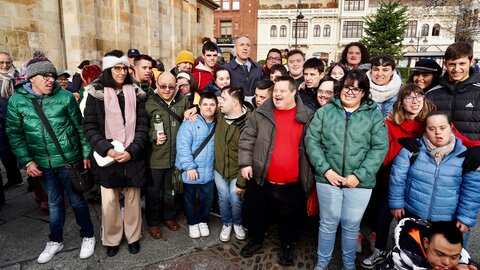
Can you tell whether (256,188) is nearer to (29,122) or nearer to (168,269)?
(168,269)

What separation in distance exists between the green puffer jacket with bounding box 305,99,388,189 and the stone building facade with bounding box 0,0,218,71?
7991mm

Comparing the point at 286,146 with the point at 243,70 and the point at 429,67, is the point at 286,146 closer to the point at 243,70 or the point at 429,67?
the point at 429,67

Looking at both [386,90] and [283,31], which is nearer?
[386,90]

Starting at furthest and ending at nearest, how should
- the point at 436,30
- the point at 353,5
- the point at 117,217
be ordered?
1. the point at 353,5
2. the point at 436,30
3. the point at 117,217

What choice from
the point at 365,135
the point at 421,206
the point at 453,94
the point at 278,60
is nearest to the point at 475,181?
the point at 421,206

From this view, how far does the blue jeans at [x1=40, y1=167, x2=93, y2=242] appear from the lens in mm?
3221

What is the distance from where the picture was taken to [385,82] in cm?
354

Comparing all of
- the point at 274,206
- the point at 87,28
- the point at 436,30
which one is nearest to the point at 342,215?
the point at 274,206

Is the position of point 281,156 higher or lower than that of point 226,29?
lower

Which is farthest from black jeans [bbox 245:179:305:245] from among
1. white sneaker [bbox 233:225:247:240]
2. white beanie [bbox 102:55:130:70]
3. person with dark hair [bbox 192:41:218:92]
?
person with dark hair [bbox 192:41:218:92]

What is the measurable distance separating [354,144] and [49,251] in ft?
11.2

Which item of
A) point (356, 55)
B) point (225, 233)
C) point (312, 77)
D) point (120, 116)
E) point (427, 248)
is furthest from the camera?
point (356, 55)

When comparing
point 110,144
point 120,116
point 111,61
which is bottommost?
point 110,144

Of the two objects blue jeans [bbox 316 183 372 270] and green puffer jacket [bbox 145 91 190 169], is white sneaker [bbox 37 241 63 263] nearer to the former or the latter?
green puffer jacket [bbox 145 91 190 169]
